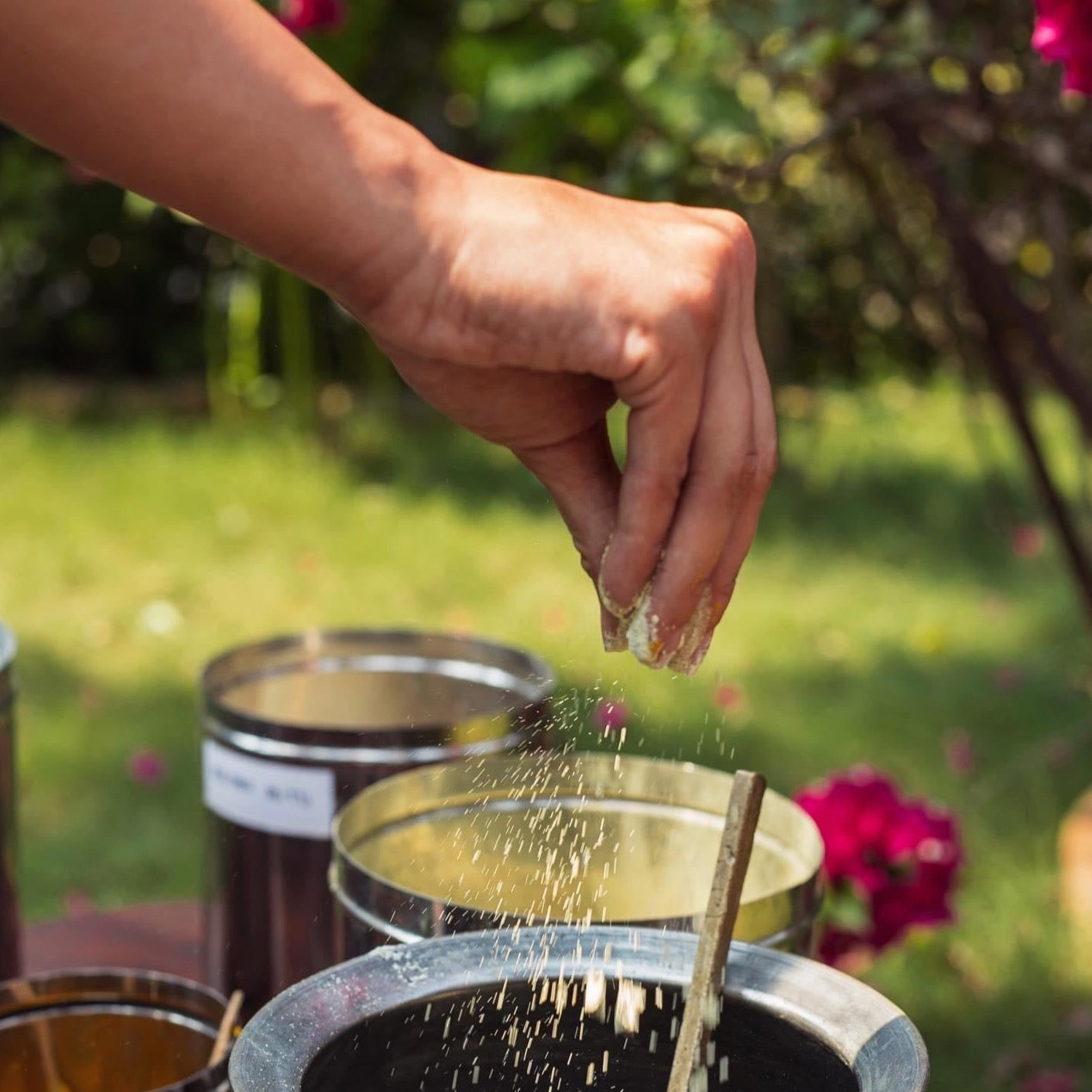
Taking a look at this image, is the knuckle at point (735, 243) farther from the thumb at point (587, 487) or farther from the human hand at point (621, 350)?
the thumb at point (587, 487)

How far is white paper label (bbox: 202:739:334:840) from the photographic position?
129 centimetres

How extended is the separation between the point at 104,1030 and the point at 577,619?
358 cm

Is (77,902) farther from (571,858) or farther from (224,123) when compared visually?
(224,123)

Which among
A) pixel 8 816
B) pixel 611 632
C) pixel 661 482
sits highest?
pixel 661 482

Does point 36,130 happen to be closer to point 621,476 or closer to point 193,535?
point 621,476

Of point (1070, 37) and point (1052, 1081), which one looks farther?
point (1052, 1081)

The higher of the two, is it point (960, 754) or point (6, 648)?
point (6, 648)

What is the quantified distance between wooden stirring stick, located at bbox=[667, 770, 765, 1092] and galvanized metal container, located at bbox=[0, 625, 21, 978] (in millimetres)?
678

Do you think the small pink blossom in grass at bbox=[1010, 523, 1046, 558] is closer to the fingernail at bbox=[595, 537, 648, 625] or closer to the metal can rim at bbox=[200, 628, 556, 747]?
the metal can rim at bbox=[200, 628, 556, 747]

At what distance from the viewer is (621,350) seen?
816mm

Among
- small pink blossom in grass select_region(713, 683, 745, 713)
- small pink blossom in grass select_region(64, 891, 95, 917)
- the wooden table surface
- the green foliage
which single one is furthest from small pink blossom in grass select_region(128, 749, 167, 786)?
the wooden table surface

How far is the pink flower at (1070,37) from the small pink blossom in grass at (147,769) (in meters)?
2.81

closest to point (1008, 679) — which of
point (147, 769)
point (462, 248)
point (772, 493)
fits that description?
point (772, 493)

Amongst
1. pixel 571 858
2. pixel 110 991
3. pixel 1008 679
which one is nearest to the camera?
pixel 110 991
